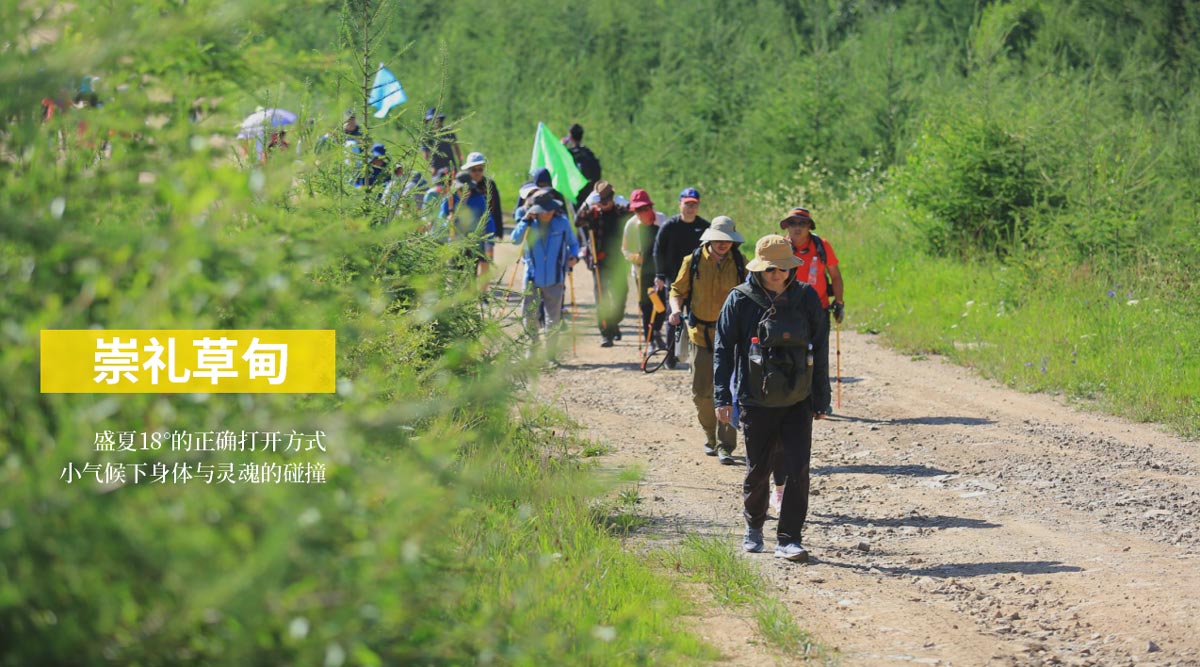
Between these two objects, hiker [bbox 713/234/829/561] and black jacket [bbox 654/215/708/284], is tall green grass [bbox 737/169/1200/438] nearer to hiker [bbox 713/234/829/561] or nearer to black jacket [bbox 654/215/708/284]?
black jacket [bbox 654/215/708/284]

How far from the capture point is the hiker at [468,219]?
8882 millimetres

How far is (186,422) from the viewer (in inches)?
127

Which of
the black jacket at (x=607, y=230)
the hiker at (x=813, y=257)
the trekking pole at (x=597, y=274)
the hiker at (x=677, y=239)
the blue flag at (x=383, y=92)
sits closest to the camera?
the blue flag at (x=383, y=92)

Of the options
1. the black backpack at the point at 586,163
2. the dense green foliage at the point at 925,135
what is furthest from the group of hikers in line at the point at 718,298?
the black backpack at the point at 586,163

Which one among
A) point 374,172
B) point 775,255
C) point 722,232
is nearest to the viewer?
point 775,255

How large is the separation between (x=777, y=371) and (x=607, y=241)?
8125 millimetres

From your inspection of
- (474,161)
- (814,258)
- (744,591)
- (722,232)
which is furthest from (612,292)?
(744,591)

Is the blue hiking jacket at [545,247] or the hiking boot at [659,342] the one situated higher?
the blue hiking jacket at [545,247]

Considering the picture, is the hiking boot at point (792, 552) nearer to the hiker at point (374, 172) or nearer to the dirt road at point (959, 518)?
the dirt road at point (959, 518)

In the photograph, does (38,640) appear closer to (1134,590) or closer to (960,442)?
(1134,590)

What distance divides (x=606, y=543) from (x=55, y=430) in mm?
4535

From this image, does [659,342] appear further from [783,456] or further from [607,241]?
[783,456]

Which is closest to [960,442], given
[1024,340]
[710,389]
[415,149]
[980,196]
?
[710,389]

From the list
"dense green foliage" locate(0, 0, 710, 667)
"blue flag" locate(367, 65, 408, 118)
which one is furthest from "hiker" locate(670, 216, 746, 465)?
"dense green foliage" locate(0, 0, 710, 667)
